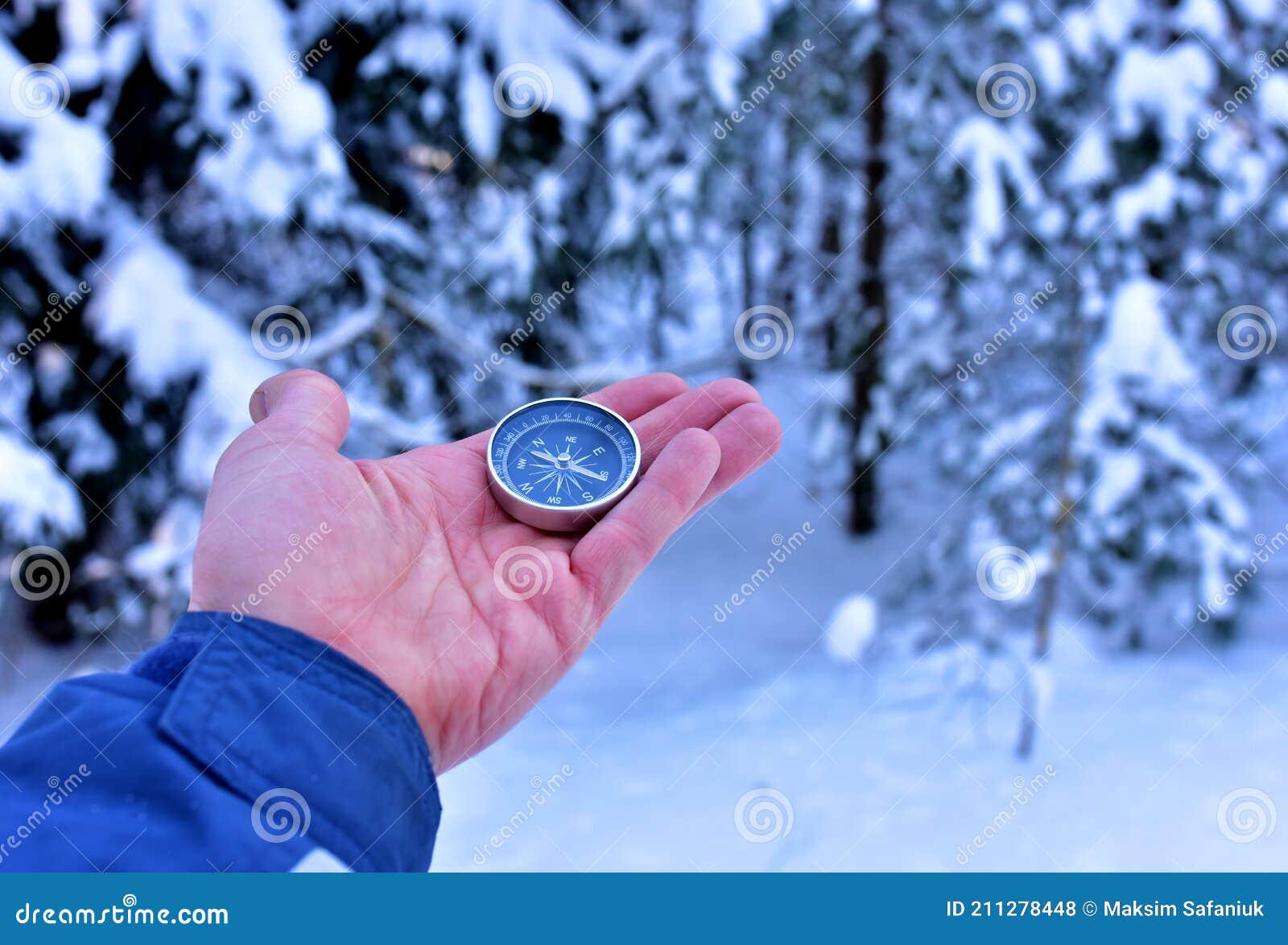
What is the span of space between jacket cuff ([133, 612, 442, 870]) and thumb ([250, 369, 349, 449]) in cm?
56

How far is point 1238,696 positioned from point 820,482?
10.9 ft

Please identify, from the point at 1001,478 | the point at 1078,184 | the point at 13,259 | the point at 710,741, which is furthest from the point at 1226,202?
the point at 13,259

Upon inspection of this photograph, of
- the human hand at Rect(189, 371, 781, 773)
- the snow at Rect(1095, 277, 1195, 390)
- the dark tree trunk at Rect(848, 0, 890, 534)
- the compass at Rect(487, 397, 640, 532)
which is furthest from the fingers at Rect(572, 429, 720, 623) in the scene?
the dark tree trunk at Rect(848, 0, 890, 534)

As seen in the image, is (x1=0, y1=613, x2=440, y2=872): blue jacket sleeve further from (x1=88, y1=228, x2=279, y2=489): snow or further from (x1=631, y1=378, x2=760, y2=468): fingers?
(x1=88, y1=228, x2=279, y2=489): snow

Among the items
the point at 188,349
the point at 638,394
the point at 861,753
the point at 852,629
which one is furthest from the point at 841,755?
the point at 188,349

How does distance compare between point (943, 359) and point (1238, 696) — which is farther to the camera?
point (943, 359)

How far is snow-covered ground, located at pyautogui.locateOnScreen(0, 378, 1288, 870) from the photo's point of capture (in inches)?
181

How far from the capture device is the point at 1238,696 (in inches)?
225

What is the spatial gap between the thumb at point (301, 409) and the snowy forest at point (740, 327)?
1959 millimetres

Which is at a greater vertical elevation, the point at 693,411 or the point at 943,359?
the point at 693,411

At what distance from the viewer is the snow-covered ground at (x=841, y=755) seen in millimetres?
4586

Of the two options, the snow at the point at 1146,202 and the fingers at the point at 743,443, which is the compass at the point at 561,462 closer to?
the fingers at the point at 743,443

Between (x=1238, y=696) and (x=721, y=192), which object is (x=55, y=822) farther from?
(x=1238, y=696)

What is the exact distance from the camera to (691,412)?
2.94 metres
